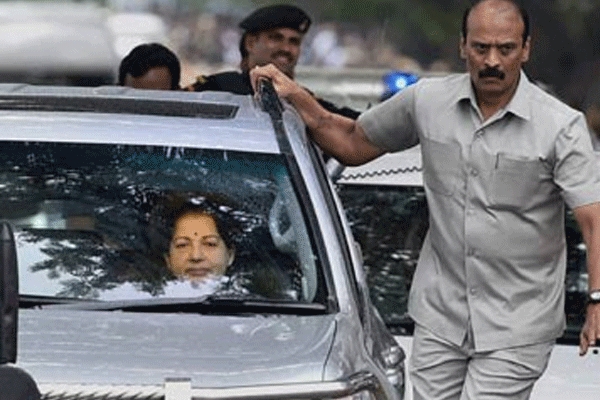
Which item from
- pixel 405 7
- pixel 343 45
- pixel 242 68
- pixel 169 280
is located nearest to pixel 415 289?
pixel 169 280

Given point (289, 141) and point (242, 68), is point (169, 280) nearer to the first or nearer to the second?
point (289, 141)

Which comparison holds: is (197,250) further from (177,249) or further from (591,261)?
(591,261)

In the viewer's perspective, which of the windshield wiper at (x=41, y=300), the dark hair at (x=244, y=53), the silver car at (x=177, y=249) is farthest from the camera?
the dark hair at (x=244, y=53)

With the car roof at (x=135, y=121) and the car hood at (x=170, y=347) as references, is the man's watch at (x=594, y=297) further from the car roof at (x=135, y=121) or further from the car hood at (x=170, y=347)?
the car roof at (x=135, y=121)

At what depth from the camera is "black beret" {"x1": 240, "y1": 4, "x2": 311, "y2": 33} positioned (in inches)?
387

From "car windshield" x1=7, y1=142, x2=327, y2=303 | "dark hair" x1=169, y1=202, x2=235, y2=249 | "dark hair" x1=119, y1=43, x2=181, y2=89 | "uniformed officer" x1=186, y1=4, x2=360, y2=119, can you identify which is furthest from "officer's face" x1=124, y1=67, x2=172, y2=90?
"dark hair" x1=169, y1=202, x2=235, y2=249

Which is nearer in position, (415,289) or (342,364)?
(342,364)

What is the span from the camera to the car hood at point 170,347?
19.2 ft

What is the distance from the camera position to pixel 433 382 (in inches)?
278

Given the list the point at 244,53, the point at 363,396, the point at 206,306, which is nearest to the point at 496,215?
the point at 206,306

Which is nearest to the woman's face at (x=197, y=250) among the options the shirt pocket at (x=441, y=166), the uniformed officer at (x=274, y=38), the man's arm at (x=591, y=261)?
the shirt pocket at (x=441, y=166)

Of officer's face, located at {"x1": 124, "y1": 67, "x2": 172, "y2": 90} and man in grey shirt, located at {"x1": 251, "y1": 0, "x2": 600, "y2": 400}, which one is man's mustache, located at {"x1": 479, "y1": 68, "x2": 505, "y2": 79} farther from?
officer's face, located at {"x1": 124, "y1": 67, "x2": 172, "y2": 90}

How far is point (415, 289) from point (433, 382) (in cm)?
29

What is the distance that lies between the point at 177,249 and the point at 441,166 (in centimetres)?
83
